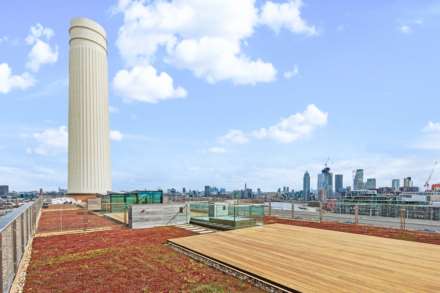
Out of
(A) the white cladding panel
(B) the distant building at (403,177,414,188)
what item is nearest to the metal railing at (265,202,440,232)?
(A) the white cladding panel

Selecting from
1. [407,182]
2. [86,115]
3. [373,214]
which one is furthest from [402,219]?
[407,182]

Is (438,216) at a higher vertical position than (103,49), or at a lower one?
lower

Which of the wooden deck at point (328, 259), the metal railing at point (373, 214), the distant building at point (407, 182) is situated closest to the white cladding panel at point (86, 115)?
the metal railing at point (373, 214)

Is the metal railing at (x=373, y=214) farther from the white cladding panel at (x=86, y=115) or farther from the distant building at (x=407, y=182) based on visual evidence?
the distant building at (x=407, y=182)

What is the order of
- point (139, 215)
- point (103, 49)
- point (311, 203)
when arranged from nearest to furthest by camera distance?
point (139, 215) → point (311, 203) → point (103, 49)

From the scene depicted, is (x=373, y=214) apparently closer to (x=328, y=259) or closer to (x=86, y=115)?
(x=328, y=259)

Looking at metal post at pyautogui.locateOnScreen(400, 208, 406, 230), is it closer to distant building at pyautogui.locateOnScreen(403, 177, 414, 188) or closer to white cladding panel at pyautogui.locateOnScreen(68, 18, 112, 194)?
white cladding panel at pyautogui.locateOnScreen(68, 18, 112, 194)

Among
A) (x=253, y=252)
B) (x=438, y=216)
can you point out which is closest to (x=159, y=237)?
(x=253, y=252)

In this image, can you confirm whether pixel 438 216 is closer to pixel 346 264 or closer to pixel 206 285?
pixel 346 264
